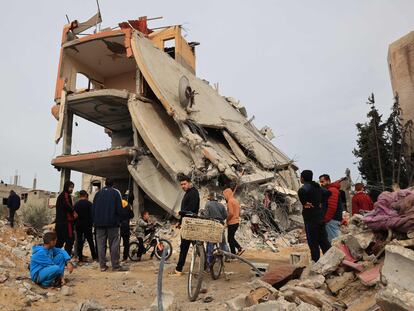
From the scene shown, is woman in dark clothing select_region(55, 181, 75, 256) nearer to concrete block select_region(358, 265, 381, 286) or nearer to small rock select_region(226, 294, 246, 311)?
small rock select_region(226, 294, 246, 311)

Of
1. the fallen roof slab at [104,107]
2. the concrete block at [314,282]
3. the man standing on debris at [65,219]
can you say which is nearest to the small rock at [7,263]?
the man standing on debris at [65,219]

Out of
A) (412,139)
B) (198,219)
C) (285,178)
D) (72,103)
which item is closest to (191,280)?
(198,219)

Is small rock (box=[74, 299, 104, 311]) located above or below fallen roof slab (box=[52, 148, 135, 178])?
below

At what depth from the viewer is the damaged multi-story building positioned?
527 inches

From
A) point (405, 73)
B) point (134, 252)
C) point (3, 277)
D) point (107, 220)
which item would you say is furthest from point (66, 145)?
point (405, 73)

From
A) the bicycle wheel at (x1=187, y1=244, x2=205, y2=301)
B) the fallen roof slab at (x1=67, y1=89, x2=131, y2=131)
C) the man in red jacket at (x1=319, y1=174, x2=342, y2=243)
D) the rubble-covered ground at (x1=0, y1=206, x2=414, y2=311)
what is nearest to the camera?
the rubble-covered ground at (x1=0, y1=206, x2=414, y2=311)

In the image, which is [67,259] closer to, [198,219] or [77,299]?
[77,299]

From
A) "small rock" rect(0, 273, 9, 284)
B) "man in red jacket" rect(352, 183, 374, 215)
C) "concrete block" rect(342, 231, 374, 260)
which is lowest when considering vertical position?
"small rock" rect(0, 273, 9, 284)

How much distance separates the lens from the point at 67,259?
509 cm

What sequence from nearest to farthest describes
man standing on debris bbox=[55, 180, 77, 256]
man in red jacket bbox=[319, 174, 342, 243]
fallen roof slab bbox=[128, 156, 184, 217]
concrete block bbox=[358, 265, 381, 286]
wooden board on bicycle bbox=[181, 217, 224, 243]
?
concrete block bbox=[358, 265, 381, 286], wooden board on bicycle bbox=[181, 217, 224, 243], man in red jacket bbox=[319, 174, 342, 243], man standing on debris bbox=[55, 180, 77, 256], fallen roof slab bbox=[128, 156, 184, 217]

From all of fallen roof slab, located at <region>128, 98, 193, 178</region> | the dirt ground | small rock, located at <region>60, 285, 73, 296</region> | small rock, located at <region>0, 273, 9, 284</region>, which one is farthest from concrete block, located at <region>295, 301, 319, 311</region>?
fallen roof slab, located at <region>128, 98, 193, 178</region>

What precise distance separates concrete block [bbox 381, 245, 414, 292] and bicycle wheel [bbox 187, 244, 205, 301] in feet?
7.02

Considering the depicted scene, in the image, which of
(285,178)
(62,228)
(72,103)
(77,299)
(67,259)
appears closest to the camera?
(77,299)

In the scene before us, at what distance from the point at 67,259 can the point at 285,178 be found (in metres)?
11.9
